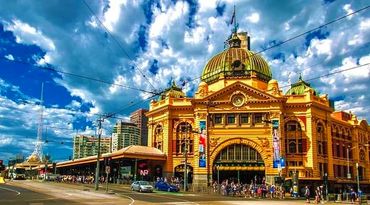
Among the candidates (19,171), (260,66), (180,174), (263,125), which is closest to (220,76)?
(260,66)

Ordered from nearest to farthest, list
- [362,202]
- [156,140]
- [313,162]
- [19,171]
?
1. [362,202]
2. [313,162]
3. [156,140]
4. [19,171]

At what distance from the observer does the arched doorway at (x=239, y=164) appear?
65.7 m

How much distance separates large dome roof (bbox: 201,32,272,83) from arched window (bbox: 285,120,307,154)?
11.3 metres

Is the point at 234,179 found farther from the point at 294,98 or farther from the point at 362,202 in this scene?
the point at 362,202

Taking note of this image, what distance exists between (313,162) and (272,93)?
12.3 meters

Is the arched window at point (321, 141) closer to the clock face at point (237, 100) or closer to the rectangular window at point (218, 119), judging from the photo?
the clock face at point (237, 100)

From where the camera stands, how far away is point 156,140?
7806 centimetres

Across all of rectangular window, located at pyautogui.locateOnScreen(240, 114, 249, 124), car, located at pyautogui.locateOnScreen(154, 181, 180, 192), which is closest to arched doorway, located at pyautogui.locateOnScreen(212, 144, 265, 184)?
rectangular window, located at pyautogui.locateOnScreen(240, 114, 249, 124)

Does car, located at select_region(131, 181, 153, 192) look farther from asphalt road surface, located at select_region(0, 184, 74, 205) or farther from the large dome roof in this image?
the large dome roof

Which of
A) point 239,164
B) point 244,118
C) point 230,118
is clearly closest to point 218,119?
point 230,118

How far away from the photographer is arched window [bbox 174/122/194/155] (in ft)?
240

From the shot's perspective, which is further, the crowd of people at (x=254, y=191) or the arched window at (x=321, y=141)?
the arched window at (x=321, y=141)

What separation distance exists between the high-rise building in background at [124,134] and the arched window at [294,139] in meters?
46.9

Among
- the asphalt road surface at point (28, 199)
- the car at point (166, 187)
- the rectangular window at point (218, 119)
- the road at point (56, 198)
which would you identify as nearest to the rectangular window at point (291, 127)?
the rectangular window at point (218, 119)
